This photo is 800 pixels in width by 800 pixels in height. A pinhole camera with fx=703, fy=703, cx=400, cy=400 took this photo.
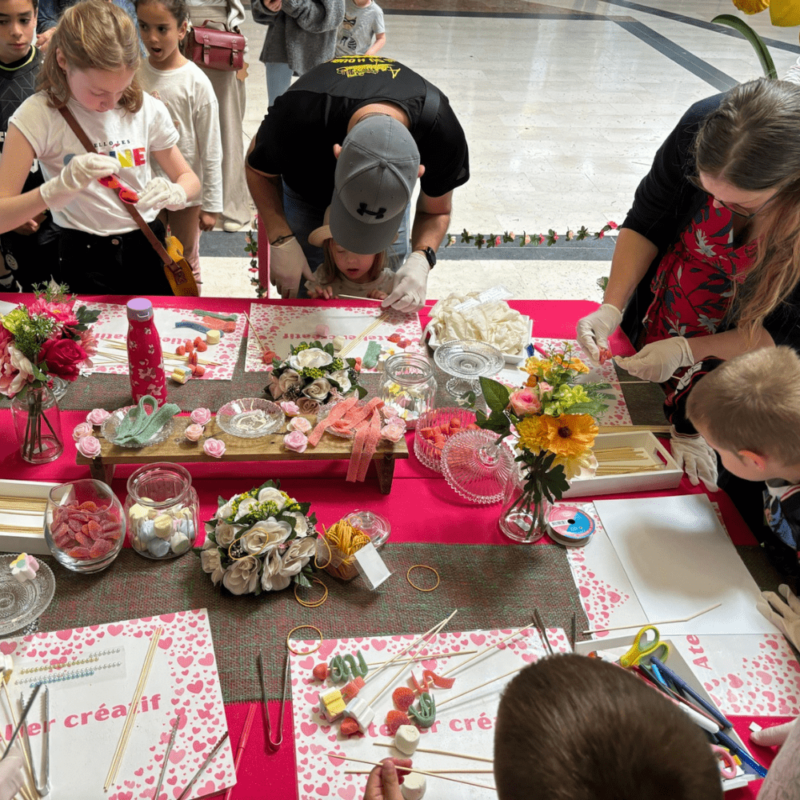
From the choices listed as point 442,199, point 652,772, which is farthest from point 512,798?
point 442,199

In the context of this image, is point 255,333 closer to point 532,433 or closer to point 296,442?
point 296,442

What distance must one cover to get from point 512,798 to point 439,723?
0.44 meters

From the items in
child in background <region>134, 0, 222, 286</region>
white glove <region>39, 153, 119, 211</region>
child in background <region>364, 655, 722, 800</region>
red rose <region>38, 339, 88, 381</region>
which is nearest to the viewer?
child in background <region>364, 655, 722, 800</region>

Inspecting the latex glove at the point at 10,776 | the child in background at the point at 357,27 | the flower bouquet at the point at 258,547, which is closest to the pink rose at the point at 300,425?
the flower bouquet at the point at 258,547

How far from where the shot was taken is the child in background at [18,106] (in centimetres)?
254

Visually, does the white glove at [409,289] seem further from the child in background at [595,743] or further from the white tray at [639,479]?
the child in background at [595,743]

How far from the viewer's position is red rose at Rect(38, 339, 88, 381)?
1.53 m

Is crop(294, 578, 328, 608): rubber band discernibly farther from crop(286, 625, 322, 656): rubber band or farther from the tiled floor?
the tiled floor

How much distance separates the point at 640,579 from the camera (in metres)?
1.55

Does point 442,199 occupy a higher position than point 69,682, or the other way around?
point 442,199

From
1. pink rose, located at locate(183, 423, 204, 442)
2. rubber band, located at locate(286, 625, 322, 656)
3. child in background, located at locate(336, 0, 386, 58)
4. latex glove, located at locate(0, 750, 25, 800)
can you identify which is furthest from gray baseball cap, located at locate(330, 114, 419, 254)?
child in background, located at locate(336, 0, 386, 58)

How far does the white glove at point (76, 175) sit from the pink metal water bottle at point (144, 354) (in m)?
0.51

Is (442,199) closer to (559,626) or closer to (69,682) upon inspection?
(559,626)

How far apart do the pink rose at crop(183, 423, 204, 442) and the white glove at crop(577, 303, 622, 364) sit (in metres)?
1.16
